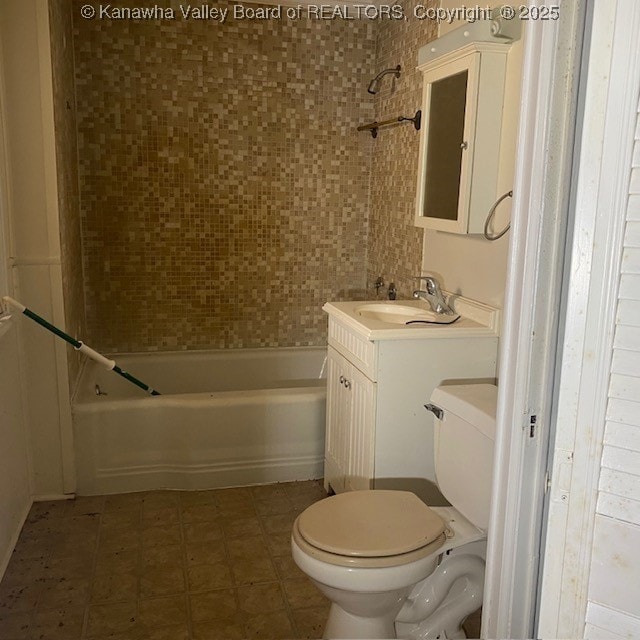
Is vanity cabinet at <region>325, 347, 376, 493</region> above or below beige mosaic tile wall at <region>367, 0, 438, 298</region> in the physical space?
below

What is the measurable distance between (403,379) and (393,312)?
19.3 inches

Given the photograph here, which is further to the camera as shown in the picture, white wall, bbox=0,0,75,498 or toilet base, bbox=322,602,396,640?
white wall, bbox=0,0,75,498

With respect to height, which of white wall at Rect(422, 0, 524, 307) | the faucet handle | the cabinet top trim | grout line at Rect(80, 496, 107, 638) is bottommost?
grout line at Rect(80, 496, 107, 638)

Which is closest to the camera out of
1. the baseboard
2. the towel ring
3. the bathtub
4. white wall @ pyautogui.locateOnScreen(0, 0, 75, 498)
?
the baseboard

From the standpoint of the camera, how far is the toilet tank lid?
1.83m

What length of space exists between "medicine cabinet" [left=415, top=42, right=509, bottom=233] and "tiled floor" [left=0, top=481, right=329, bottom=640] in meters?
1.41

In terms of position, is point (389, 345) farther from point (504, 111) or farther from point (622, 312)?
point (622, 312)

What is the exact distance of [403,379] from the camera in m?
2.40

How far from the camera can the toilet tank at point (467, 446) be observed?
1837mm

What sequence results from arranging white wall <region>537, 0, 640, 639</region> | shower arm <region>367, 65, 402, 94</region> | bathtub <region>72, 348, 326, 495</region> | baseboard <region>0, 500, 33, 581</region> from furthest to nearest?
shower arm <region>367, 65, 402, 94</region>
bathtub <region>72, 348, 326, 495</region>
baseboard <region>0, 500, 33, 581</region>
white wall <region>537, 0, 640, 639</region>

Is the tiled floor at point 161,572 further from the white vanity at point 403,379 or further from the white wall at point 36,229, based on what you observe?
the white vanity at point 403,379

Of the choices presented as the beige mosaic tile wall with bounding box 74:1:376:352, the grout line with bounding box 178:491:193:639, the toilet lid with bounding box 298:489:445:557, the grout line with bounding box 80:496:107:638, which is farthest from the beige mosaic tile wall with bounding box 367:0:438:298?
the grout line with bounding box 80:496:107:638

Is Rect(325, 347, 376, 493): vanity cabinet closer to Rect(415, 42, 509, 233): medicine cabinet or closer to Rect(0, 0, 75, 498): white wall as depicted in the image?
Rect(415, 42, 509, 233): medicine cabinet

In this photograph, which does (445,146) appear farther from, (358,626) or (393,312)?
(358,626)
